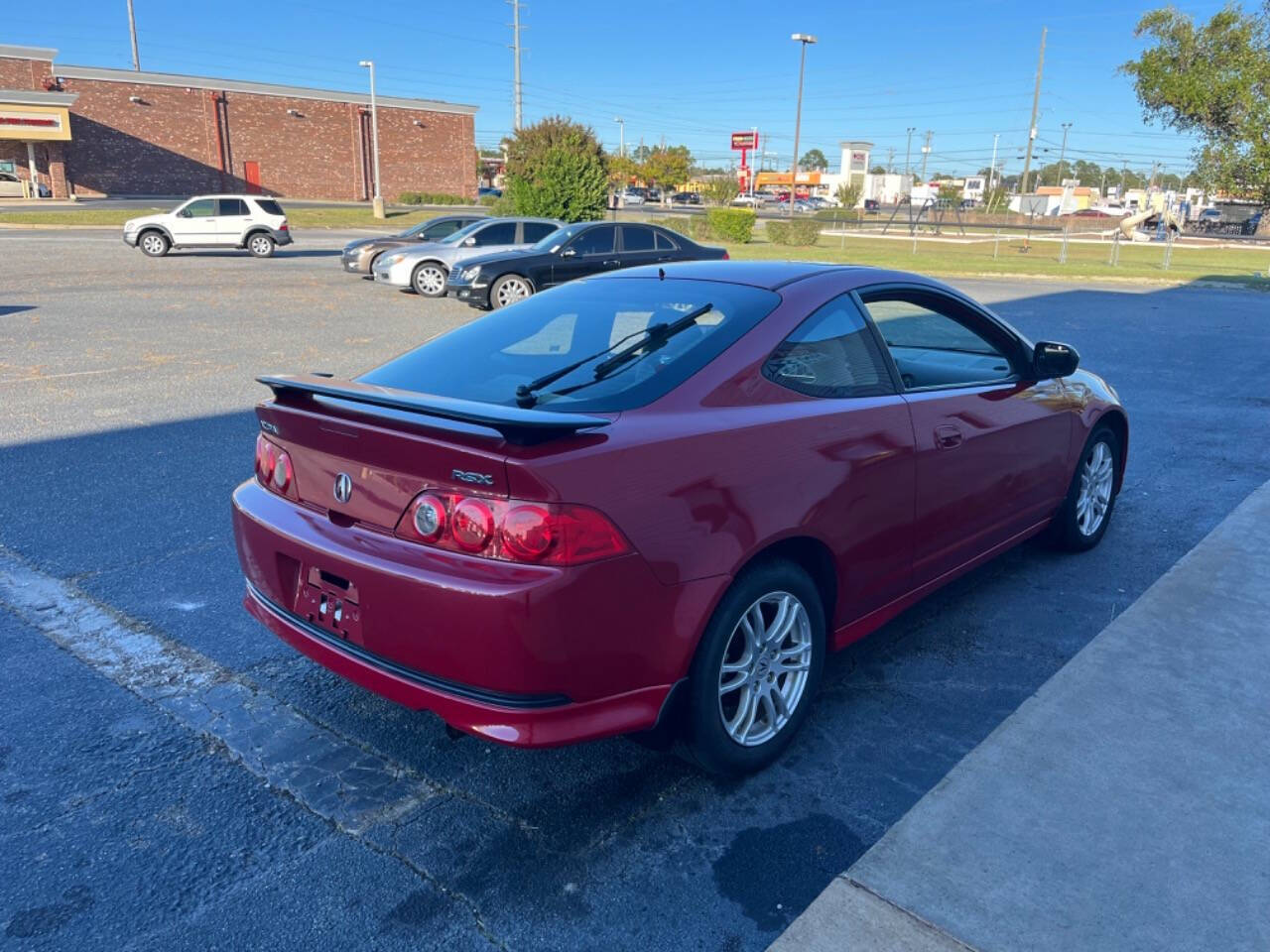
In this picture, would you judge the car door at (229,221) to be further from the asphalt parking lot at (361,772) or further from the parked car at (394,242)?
the asphalt parking lot at (361,772)

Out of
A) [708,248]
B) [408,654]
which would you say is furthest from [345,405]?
[708,248]

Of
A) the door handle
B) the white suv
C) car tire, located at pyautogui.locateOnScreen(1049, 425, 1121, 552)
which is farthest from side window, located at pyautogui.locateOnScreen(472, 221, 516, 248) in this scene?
the door handle

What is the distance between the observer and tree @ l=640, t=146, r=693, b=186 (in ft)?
307

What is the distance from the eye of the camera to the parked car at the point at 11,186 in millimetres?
51125

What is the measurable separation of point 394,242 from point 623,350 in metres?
18.0

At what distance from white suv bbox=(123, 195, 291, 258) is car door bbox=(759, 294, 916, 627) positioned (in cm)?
2511

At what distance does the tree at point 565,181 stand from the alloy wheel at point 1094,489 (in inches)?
1042

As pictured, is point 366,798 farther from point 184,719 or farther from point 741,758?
point 741,758

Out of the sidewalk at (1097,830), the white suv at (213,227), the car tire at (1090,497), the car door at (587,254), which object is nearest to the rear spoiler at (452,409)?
the sidewalk at (1097,830)

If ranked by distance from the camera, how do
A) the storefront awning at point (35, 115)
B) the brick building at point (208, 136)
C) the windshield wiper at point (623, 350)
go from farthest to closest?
the brick building at point (208, 136) → the storefront awning at point (35, 115) → the windshield wiper at point (623, 350)

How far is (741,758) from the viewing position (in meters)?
3.18

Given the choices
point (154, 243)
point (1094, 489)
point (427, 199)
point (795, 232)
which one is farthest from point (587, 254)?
point (427, 199)

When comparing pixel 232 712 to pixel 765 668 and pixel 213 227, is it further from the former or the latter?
pixel 213 227

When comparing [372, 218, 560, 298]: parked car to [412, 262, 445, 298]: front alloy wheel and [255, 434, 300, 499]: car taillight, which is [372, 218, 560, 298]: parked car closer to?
[412, 262, 445, 298]: front alloy wheel
